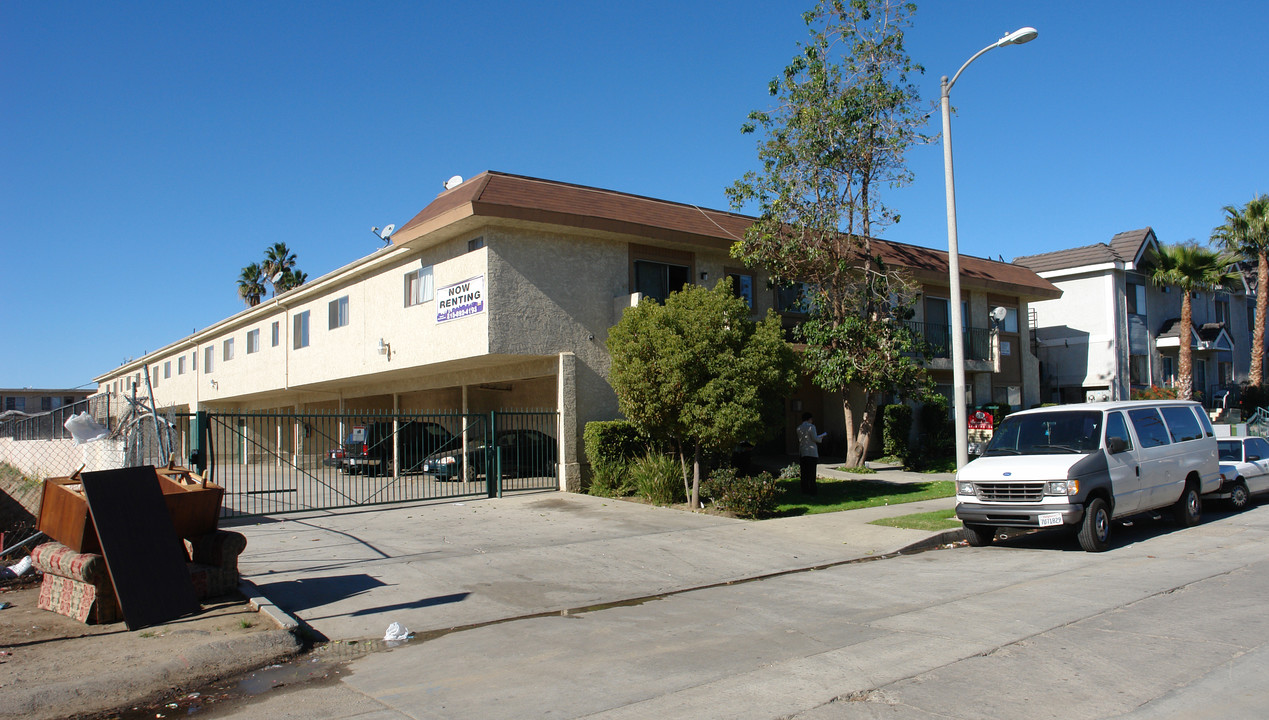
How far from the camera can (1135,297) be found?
3475 centimetres

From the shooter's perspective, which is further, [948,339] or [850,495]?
[948,339]

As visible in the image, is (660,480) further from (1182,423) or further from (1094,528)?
(1182,423)

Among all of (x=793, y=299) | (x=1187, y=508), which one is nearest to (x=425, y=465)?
(x=793, y=299)

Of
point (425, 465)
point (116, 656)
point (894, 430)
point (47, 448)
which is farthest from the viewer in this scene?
point (894, 430)

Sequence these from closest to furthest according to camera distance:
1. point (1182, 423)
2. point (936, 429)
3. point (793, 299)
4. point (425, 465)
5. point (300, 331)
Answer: point (1182, 423), point (425, 465), point (793, 299), point (936, 429), point (300, 331)

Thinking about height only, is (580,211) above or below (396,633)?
above

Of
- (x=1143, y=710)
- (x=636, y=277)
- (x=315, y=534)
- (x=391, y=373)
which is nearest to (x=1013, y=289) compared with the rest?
(x=636, y=277)

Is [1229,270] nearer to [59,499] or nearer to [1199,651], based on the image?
[1199,651]

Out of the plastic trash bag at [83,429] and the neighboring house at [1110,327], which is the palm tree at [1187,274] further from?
the plastic trash bag at [83,429]

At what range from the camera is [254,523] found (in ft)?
46.4

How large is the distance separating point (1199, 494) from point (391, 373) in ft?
61.8

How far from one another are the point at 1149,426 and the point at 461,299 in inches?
524

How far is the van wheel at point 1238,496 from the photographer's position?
1502 centimetres

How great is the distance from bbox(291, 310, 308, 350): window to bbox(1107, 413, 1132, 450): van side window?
2447 cm
